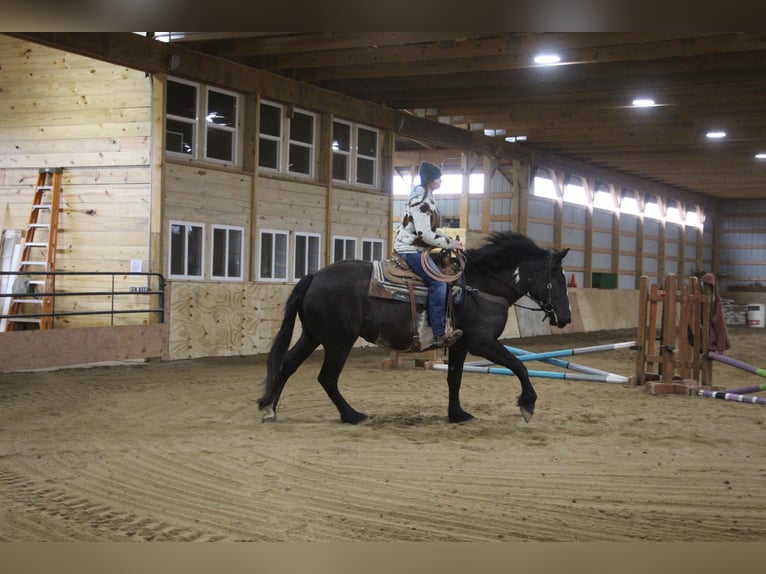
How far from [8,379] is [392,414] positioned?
5857mm

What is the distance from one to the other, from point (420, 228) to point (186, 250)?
793 cm

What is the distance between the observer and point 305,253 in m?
18.4

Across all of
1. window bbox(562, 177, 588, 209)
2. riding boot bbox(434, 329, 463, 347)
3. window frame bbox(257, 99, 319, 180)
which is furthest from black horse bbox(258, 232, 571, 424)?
window bbox(562, 177, 588, 209)

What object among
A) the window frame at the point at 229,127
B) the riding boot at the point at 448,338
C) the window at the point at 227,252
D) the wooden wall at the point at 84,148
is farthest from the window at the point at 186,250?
the riding boot at the point at 448,338

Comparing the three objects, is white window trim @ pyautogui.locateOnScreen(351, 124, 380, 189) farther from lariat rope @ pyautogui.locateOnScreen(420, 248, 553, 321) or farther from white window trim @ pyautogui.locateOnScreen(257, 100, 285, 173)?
lariat rope @ pyautogui.locateOnScreen(420, 248, 553, 321)

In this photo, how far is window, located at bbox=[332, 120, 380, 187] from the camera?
770 inches

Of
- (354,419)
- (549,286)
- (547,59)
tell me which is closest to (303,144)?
(547,59)

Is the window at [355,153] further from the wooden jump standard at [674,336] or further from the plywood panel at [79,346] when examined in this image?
the wooden jump standard at [674,336]

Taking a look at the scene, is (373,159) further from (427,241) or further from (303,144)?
(427,241)

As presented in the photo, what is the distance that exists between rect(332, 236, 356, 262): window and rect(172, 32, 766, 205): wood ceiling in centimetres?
346

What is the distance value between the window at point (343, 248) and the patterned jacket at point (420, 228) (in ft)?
33.7

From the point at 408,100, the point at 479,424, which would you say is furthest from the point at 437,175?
the point at 408,100

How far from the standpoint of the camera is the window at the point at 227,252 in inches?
636

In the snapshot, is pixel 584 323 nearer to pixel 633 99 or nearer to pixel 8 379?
pixel 633 99
